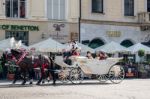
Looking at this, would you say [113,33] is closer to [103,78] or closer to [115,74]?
[103,78]

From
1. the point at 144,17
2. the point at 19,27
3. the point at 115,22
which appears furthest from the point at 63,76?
the point at 144,17

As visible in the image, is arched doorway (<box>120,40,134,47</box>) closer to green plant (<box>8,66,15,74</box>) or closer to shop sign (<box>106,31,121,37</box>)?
shop sign (<box>106,31,121,37</box>)

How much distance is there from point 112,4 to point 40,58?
634 inches

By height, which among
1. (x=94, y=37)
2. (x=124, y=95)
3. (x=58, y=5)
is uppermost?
(x=58, y=5)

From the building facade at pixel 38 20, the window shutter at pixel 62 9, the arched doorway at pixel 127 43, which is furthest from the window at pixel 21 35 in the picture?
the arched doorway at pixel 127 43

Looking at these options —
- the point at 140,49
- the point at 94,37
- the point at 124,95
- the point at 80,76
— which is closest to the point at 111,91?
the point at 124,95

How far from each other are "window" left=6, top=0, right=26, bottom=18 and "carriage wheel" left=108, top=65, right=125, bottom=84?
11.3 m

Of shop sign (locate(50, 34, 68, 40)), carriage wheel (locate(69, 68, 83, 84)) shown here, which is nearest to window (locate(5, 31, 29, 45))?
shop sign (locate(50, 34, 68, 40))

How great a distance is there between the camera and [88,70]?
25.4 m

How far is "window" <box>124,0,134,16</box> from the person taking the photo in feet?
132

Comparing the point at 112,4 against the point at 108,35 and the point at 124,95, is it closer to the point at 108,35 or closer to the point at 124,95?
the point at 108,35

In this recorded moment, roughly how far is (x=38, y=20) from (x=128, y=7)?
8.87 meters

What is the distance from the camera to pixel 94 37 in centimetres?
3819

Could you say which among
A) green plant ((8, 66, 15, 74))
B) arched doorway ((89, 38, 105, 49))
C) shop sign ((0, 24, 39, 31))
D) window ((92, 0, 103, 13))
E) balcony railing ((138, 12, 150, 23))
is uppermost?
window ((92, 0, 103, 13))
